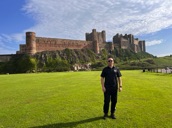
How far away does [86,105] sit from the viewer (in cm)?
1230

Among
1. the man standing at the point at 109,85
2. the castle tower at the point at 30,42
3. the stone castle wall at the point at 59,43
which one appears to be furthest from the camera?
the stone castle wall at the point at 59,43

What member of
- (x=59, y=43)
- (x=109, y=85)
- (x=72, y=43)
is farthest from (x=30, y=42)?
(x=109, y=85)

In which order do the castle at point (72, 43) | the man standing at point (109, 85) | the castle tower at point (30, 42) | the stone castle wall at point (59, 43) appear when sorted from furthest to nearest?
1. the castle at point (72, 43)
2. the stone castle wall at point (59, 43)
3. the castle tower at point (30, 42)
4. the man standing at point (109, 85)

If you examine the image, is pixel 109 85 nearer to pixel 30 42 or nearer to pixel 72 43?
pixel 30 42

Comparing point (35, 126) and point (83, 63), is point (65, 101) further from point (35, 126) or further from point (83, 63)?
point (83, 63)

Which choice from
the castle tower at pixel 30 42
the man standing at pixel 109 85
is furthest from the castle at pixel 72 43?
the man standing at pixel 109 85

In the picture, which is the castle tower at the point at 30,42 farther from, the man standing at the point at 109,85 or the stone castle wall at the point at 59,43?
→ the man standing at the point at 109,85

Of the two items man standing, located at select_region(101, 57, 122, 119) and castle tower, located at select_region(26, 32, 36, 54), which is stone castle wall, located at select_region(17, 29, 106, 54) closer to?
castle tower, located at select_region(26, 32, 36, 54)

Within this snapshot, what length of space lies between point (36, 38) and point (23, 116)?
458 ft

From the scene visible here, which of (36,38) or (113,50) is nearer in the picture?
(36,38)

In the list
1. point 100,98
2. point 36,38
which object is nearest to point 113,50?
point 36,38

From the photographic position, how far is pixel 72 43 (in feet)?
544

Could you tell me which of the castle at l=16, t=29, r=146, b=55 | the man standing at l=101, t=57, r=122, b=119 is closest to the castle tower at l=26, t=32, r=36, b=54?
the castle at l=16, t=29, r=146, b=55

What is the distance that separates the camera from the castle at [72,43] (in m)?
141
